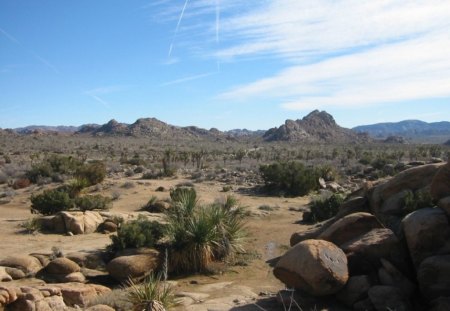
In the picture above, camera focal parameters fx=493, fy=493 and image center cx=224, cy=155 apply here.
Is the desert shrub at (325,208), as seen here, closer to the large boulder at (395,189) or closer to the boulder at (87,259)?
the large boulder at (395,189)

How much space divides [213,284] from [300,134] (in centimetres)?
10899

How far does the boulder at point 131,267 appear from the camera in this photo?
11094 mm

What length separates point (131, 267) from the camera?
1115 cm

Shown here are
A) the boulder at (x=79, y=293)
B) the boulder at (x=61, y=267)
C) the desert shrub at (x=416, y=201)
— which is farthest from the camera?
the boulder at (x=61, y=267)

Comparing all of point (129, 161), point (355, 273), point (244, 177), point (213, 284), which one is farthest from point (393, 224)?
point (129, 161)

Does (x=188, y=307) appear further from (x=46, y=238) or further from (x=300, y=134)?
(x=300, y=134)

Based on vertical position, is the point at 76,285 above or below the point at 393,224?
below

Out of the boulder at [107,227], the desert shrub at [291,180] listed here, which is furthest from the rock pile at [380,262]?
the desert shrub at [291,180]

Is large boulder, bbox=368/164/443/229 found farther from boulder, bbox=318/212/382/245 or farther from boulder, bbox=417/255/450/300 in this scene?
boulder, bbox=417/255/450/300

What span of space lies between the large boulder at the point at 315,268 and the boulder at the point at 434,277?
4.11ft

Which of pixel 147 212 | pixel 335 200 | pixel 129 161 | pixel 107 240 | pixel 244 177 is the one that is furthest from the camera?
pixel 129 161

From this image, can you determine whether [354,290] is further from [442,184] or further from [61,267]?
[61,267]

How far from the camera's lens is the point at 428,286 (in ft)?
26.7

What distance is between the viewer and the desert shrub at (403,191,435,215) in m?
10.5
